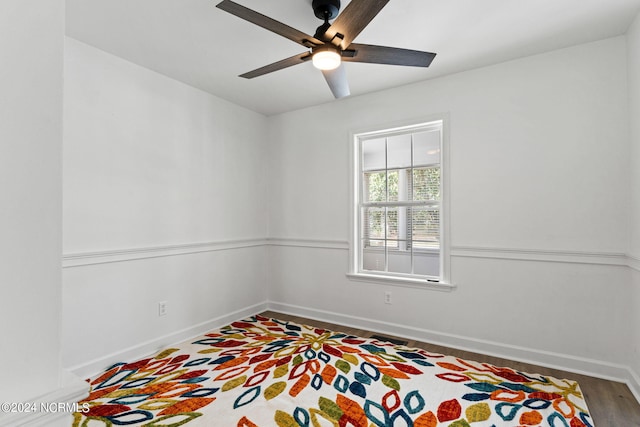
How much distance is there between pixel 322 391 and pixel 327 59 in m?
2.23

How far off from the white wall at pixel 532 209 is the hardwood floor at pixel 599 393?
10cm

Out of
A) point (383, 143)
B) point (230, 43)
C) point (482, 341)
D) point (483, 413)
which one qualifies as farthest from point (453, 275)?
point (230, 43)

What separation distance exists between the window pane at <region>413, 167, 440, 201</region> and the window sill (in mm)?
848

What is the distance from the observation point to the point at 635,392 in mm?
2293

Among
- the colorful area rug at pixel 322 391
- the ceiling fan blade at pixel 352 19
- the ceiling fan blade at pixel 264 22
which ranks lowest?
the colorful area rug at pixel 322 391

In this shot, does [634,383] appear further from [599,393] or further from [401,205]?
[401,205]

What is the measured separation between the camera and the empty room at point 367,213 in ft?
7.18

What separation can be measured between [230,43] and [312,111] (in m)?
1.60

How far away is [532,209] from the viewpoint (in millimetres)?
2822

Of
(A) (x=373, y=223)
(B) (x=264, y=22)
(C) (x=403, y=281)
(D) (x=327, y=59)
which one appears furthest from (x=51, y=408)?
(A) (x=373, y=223)

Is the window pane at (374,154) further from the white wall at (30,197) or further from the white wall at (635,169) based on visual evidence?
the white wall at (30,197)

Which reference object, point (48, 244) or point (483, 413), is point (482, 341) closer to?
point (483, 413)

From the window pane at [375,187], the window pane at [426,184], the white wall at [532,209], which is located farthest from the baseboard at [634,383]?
the window pane at [375,187]

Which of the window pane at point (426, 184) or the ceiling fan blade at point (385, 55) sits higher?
the ceiling fan blade at point (385, 55)
